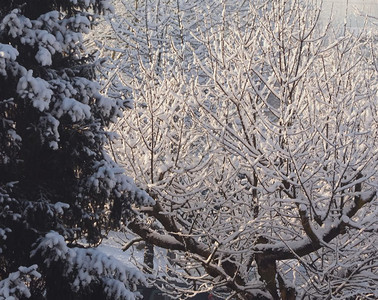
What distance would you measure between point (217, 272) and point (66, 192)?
3291 millimetres

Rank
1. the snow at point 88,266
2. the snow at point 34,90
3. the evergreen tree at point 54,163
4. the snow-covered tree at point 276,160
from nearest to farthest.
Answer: the snow at point 88,266, the snow at point 34,90, the evergreen tree at point 54,163, the snow-covered tree at point 276,160

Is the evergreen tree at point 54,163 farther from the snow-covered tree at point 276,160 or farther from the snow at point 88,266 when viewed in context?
the snow-covered tree at point 276,160

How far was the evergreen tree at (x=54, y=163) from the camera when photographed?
4723 millimetres

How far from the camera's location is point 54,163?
5.24 m

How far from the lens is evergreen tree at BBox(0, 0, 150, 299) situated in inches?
186

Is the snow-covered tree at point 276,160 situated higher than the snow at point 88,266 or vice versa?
the snow-covered tree at point 276,160

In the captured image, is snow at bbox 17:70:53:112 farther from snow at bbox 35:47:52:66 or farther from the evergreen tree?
snow at bbox 35:47:52:66

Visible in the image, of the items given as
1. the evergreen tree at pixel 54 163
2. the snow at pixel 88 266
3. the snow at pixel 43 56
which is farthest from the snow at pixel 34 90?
the snow at pixel 88 266

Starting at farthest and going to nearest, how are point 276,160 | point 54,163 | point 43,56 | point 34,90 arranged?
point 276,160
point 54,163
point 43,56
point 34,90

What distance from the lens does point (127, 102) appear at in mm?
5559

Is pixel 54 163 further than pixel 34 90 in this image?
Yes

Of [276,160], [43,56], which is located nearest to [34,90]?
[43,56]

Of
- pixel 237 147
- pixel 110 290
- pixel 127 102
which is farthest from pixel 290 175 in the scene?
pixel 110 290

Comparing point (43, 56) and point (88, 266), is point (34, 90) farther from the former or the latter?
point (88, 266)
